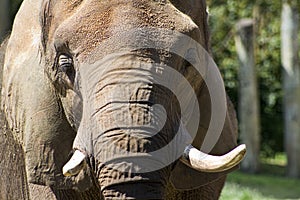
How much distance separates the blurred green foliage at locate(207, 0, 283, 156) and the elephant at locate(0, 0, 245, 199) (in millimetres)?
12944

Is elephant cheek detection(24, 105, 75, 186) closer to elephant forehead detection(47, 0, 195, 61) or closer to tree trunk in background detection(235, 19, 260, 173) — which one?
elephant forehead detection(47, 0, 195, 61)

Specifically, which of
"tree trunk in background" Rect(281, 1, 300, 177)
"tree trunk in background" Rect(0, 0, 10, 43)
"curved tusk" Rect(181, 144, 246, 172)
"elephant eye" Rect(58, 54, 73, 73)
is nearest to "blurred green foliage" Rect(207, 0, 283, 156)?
"tree trunk in background" Rect(281, 1, 300, 177)

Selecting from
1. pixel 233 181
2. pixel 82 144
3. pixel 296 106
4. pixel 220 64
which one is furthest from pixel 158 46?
pixel 220 64

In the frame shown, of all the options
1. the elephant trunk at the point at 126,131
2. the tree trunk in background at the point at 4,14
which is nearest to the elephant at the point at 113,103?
the elephant trunk at the point at 126,131

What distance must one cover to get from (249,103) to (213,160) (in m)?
12.1

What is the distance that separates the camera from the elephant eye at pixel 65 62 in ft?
15.1

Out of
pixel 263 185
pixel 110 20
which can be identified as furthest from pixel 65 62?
pixel 263 185

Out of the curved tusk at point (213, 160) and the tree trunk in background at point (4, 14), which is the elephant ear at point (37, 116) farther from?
the tree trunk in background at point (4, 14)

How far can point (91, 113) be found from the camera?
4.33 m

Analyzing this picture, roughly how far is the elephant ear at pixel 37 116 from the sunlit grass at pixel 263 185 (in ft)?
19.1

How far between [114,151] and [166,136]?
0.24 metres

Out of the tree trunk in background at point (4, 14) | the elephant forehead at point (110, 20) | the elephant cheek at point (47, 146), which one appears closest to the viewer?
the elephant forehead at point (110, 20)

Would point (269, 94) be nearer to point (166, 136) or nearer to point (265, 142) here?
point (265, 142)

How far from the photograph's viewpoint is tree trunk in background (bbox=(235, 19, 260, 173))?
16.1 m
